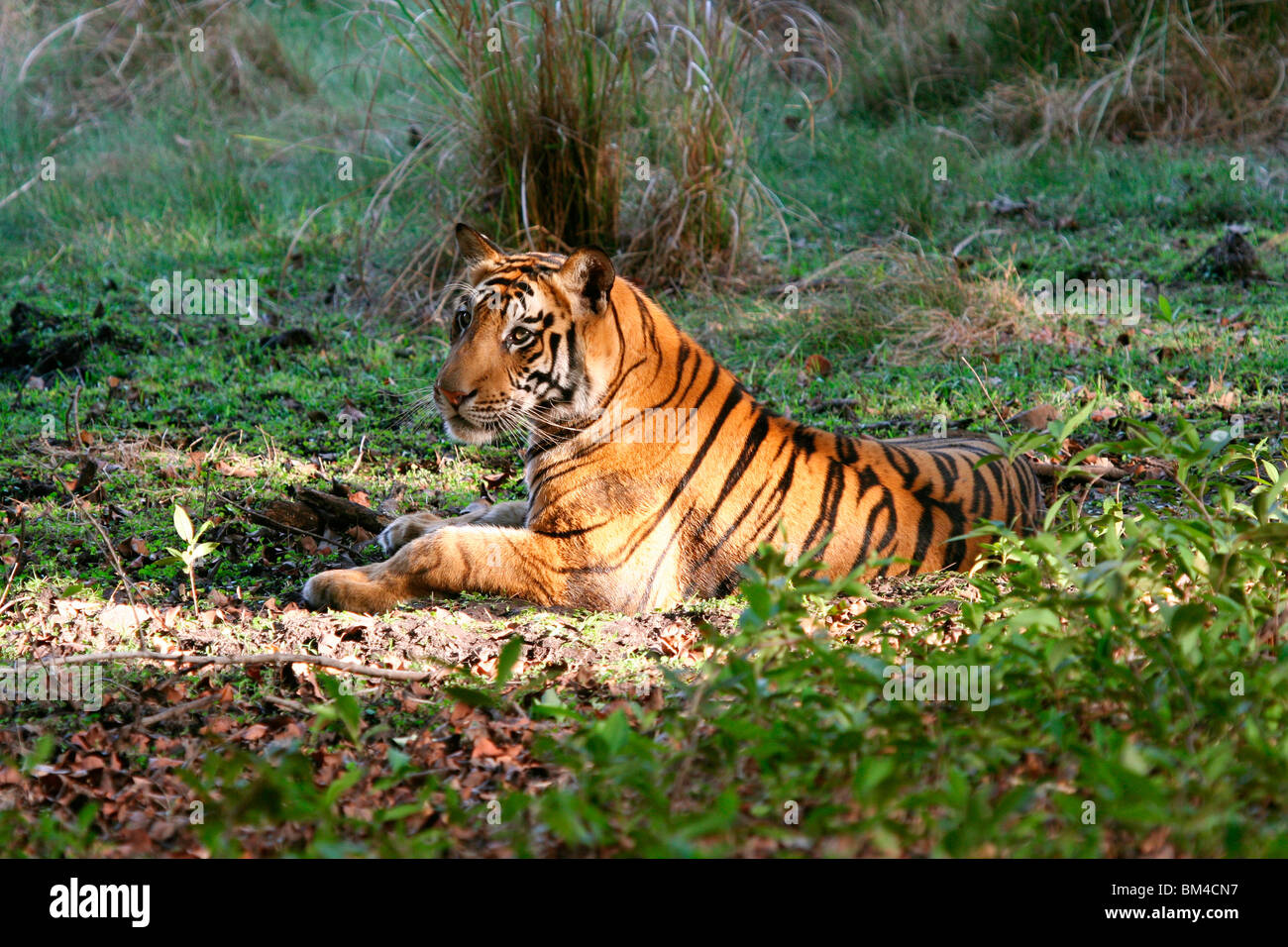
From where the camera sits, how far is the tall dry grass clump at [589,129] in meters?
7.11

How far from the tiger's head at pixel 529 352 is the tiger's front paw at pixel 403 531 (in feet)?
1.88

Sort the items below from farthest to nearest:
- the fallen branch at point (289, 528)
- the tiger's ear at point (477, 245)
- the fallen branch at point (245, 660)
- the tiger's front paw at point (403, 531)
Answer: the fallen branch at point (289, 528) → the tiger's front paw at point (403, 531) → the tiger's ear at point (477, 245) → the fallen branch at point (245, 660)

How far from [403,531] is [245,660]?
1.36 metres

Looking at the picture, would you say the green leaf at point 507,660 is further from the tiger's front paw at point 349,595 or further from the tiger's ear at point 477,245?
the tiger's ear at point 477,245

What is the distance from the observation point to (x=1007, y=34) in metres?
10.3

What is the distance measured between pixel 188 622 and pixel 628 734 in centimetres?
196

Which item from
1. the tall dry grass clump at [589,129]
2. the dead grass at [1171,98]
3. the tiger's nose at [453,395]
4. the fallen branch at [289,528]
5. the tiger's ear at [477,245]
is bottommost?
the fallen branch at [289,528]

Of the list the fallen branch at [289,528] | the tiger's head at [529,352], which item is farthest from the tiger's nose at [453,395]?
the fallen branch at [289,528]

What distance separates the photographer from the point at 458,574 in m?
A: 3.98

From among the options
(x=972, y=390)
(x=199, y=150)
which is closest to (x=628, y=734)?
(x=972, y=390)

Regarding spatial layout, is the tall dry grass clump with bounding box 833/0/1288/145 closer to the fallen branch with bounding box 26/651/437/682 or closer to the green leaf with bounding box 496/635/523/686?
the fallen branch with bounding box 26/651/437/682

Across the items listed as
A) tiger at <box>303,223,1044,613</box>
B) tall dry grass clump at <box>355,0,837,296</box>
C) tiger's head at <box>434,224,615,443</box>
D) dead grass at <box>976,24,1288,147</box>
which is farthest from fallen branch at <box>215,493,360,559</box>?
dead grass at <box>976,24,1288,147</box>

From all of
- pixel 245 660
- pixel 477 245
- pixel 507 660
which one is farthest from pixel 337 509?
pixel 507 660

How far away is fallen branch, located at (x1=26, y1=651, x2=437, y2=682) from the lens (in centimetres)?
320
